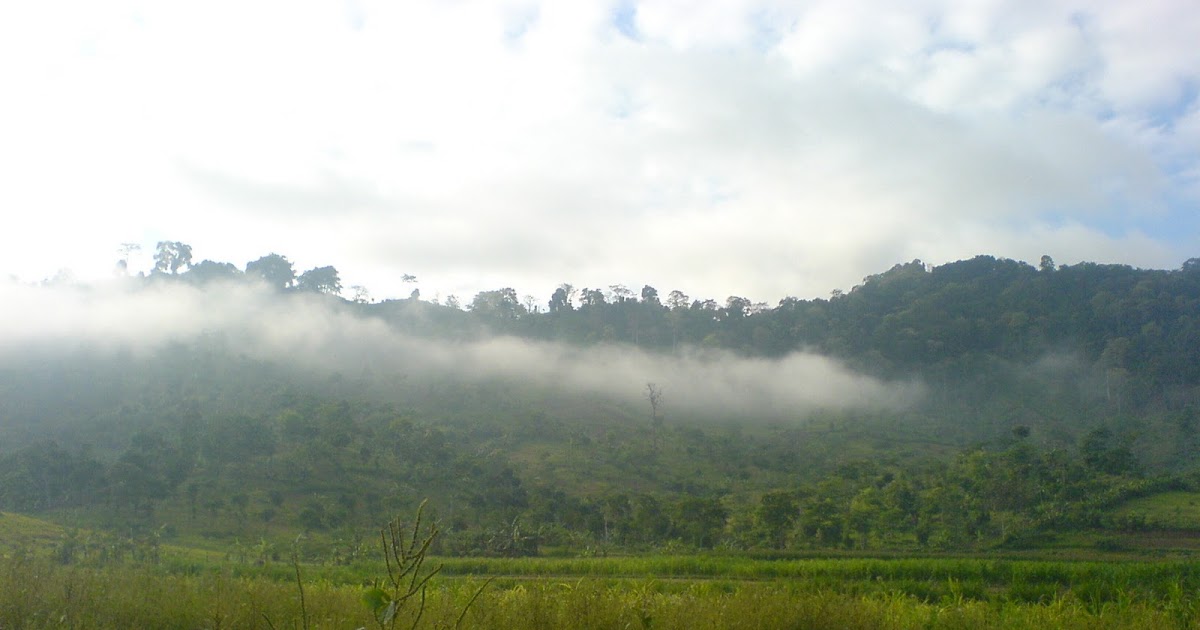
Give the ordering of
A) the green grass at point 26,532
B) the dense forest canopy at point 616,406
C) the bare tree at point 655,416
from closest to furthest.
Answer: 1. the green grass at point 26,532
2. the dense forest canopy at point 616,406
3. the bare tree at point 655,416

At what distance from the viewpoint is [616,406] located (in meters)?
57.2

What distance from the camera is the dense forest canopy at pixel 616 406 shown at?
28156 millimetres

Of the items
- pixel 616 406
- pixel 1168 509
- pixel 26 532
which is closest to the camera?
pixel 26 532

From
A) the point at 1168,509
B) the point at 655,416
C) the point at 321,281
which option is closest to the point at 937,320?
the point at 655,416

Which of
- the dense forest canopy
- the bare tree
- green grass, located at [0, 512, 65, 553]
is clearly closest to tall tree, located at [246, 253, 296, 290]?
the dense forest canopy

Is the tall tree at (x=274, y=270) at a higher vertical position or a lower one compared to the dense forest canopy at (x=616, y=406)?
higher

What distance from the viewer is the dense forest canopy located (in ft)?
92.4

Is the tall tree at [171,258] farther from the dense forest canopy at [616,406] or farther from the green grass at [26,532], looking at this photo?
the green grass at [26,532]

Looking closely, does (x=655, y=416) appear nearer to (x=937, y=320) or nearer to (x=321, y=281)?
(x=937, y=320)

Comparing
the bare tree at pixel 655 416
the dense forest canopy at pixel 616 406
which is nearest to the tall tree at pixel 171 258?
the dense forest canopy at pixel 616 406

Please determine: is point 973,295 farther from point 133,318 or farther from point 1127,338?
point 133,318

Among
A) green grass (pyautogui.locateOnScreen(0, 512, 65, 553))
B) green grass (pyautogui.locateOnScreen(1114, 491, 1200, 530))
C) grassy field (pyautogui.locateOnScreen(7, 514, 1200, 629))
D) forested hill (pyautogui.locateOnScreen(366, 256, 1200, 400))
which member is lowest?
green grass (pyautogui.locateOnScreen(0, 512, 65, 553))

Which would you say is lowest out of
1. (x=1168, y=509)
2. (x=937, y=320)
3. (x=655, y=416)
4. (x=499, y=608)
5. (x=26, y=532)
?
(x=26, y=532)

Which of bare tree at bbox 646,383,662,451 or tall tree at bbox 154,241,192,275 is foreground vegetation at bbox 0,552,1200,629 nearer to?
bare tree at bbox 646,383,662,451
